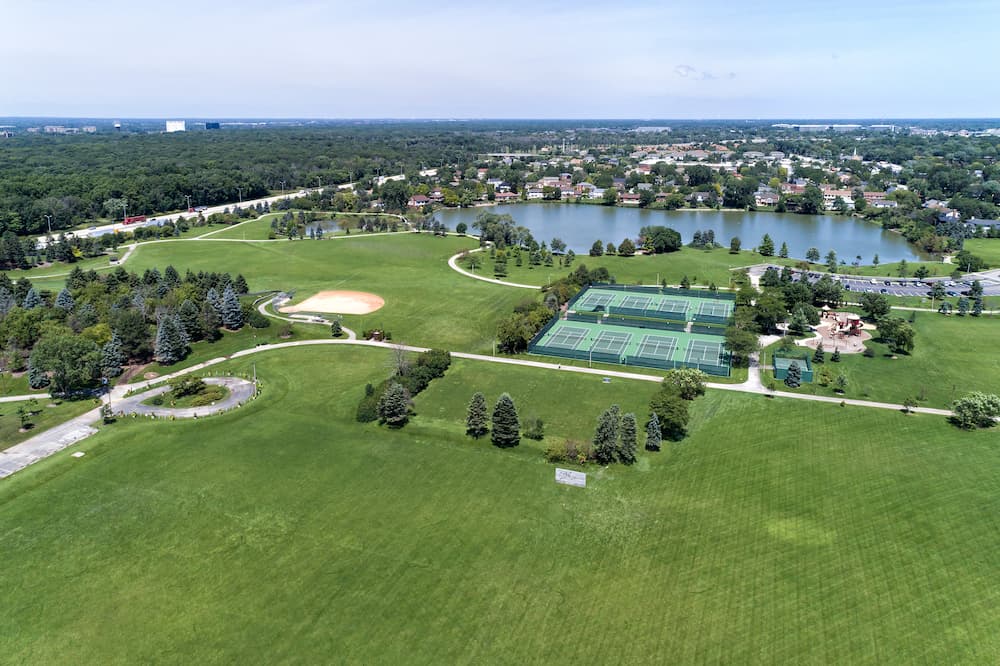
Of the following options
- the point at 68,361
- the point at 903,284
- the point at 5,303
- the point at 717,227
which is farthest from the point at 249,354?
the point at 717,227

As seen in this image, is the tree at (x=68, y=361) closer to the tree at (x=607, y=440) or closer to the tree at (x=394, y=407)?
the tree at (x=394, y=407)

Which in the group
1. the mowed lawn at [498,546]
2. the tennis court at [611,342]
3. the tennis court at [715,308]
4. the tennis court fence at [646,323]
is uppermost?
the tennis court at [715,308]

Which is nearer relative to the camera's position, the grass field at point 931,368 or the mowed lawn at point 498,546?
the mowed lawn at point 498,546

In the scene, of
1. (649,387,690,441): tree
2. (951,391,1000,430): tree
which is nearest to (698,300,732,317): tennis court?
(951,391,1000,430): tree

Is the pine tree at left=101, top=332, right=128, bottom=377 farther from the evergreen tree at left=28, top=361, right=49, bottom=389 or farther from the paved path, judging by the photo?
the paved path

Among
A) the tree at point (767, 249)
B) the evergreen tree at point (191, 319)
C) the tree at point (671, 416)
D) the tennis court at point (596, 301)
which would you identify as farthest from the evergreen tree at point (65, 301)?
the tree at point (767, 249)

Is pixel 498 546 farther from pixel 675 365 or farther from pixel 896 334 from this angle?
pixel 896 334

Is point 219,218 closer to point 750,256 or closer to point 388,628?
point 750,256
